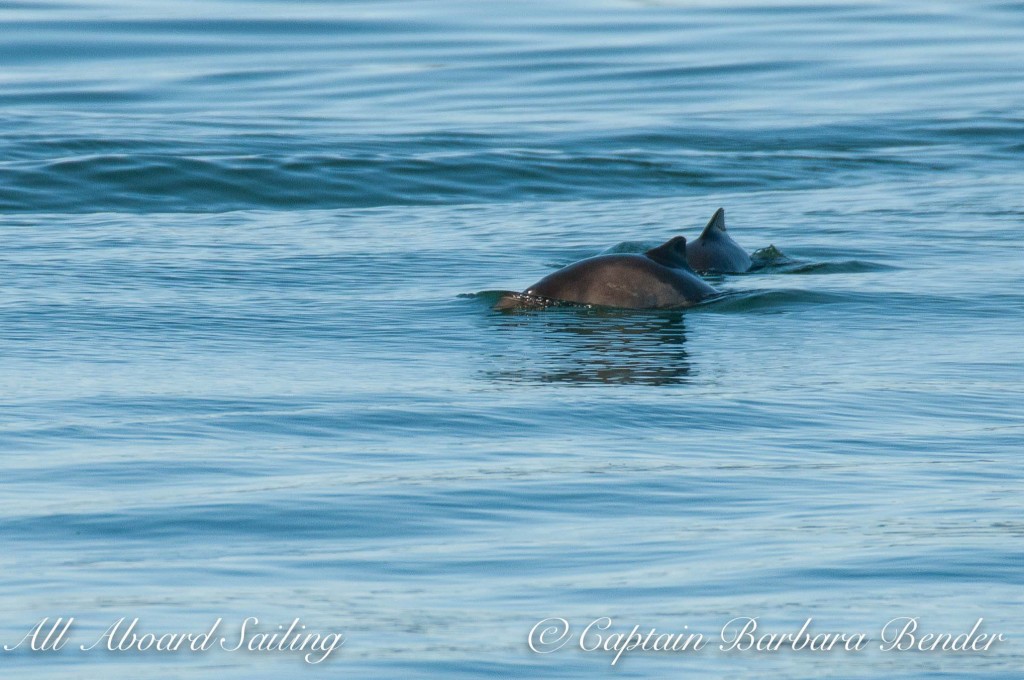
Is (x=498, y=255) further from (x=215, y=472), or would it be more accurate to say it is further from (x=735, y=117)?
(x=735, y=117)

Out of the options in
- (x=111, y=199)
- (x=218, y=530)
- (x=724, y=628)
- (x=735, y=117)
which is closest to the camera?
(x=724, y=628)

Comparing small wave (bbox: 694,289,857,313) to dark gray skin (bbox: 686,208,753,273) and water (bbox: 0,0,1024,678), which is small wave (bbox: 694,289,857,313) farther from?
dark gray skin (bbox: 686,208,753,273)

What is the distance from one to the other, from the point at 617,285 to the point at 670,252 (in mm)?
502

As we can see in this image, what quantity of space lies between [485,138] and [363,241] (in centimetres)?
639

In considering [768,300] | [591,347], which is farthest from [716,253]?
[591,347]

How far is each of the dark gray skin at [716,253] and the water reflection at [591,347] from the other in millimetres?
1865

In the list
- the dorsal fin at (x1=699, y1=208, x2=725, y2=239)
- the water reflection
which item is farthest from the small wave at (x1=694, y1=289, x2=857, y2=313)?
the dorsal fin at (x1=699, y1=208, x2=725, y2=239)

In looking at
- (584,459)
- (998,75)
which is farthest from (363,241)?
(998,75)

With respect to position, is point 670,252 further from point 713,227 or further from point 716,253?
point 713,227

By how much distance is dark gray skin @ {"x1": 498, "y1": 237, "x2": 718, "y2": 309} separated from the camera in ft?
39.8

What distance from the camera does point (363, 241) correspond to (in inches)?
610

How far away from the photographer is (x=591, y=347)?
1090 cm

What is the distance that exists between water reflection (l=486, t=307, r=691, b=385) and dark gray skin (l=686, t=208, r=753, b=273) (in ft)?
6.12

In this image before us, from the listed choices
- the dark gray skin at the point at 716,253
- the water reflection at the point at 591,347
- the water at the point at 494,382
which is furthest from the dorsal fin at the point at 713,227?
the water reflection at the point at 591,347
